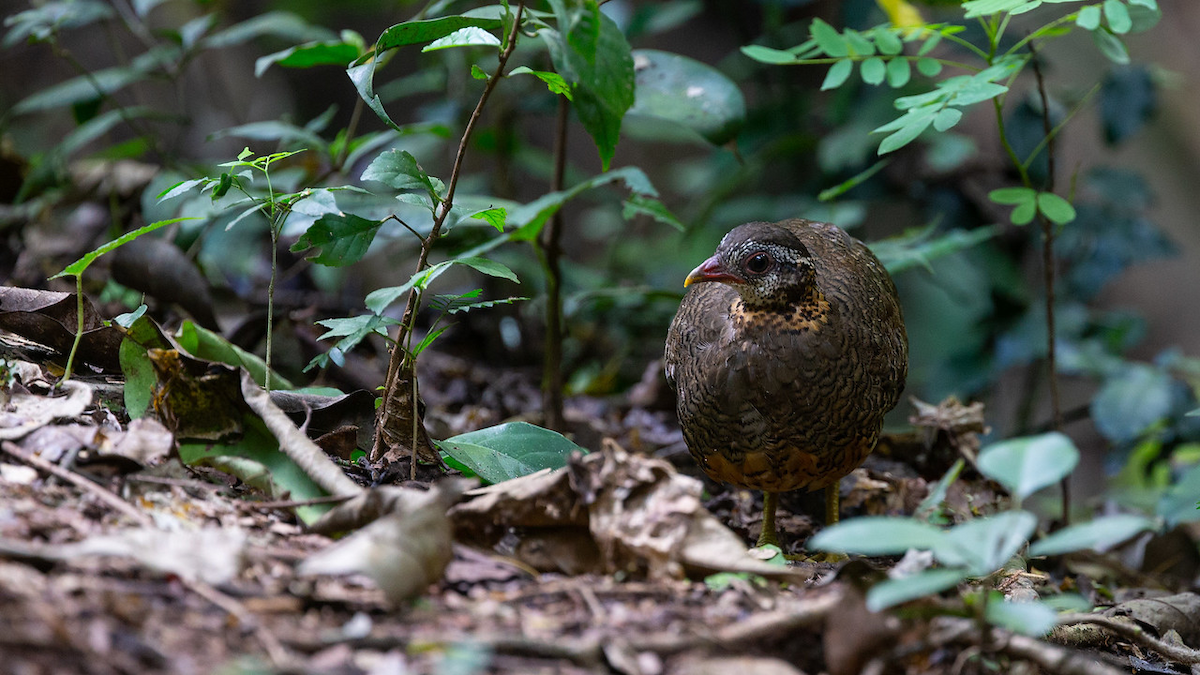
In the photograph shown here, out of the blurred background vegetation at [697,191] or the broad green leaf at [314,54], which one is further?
the blurred background vegetation at [697,191]

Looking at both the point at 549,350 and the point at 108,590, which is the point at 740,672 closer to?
the point at 108,590

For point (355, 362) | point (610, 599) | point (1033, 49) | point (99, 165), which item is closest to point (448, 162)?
point (99, 165)

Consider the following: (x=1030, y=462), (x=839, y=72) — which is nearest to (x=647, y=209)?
A: (x=839, y=72)

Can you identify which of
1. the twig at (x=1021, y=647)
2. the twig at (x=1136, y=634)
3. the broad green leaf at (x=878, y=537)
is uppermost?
Result: the broad green leaf at (x=878, y=537)

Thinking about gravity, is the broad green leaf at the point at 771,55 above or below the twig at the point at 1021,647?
above

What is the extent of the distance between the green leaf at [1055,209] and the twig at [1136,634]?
59.0 inches

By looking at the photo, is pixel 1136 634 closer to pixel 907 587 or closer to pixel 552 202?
pixel 907 587

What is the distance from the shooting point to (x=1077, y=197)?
712 cm

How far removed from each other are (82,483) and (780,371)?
6.50 feet

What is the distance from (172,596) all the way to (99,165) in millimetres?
4461

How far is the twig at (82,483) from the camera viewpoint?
194cm

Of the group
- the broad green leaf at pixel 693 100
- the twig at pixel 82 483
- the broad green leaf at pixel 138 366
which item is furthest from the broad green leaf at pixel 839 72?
the twig at pixel 82 483

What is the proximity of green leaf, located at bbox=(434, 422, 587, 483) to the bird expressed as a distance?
0.65 meters

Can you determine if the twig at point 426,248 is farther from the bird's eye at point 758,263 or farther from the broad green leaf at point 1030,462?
the broad green leaf at point 1030,462
